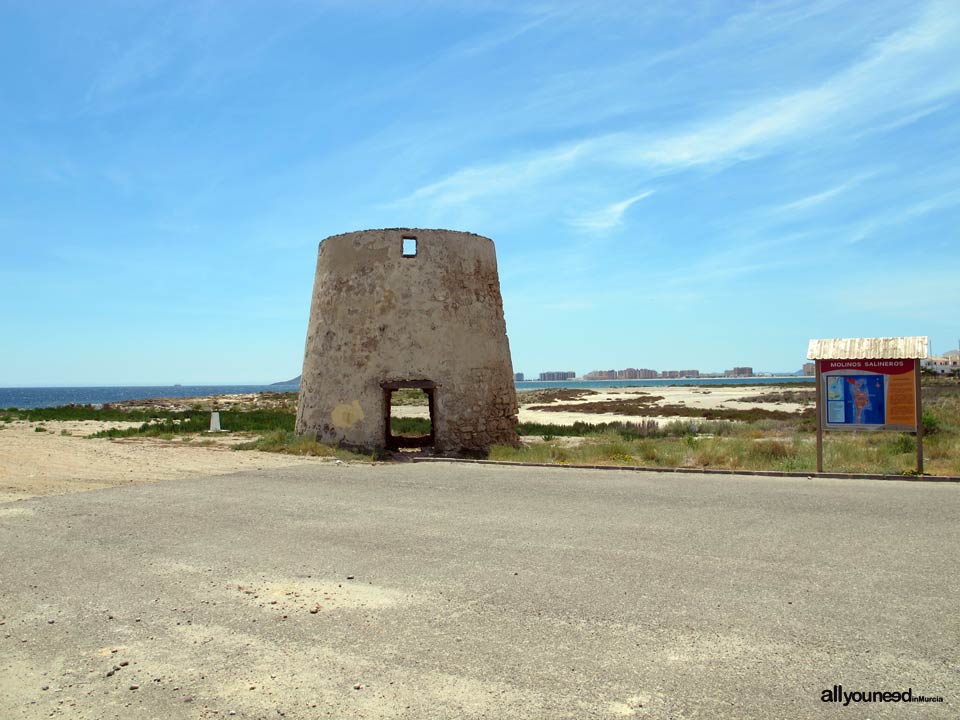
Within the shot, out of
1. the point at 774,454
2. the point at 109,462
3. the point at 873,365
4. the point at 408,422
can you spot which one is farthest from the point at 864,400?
the point at 408,422

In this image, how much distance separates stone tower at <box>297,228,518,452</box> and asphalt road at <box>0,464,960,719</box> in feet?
20.1

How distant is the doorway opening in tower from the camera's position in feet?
48.7

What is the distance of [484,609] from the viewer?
16.2 ft

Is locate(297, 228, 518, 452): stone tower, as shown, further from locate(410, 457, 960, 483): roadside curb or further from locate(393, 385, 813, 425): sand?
locate(393, 385, 813, 425): sand

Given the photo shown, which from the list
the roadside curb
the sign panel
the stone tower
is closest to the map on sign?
the sign panel

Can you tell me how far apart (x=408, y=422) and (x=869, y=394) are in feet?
58.2

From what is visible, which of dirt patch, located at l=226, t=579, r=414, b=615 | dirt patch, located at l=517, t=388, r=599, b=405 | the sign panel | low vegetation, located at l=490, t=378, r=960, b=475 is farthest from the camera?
dirt patch, located at l=517, t=388, r=599, b=405

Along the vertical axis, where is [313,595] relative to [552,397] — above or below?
below

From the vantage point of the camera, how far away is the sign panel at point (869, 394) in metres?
10.8

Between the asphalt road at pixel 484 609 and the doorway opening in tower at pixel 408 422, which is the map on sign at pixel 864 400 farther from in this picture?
the doorway opening in tower at pixel 408 422

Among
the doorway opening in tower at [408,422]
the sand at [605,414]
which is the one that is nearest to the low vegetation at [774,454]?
the doorway opening in tower at [408,422]

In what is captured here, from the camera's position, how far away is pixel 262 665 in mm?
4145

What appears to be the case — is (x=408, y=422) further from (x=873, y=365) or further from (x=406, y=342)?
(x=873, y=365)

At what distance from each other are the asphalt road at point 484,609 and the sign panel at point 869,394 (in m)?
2.34
